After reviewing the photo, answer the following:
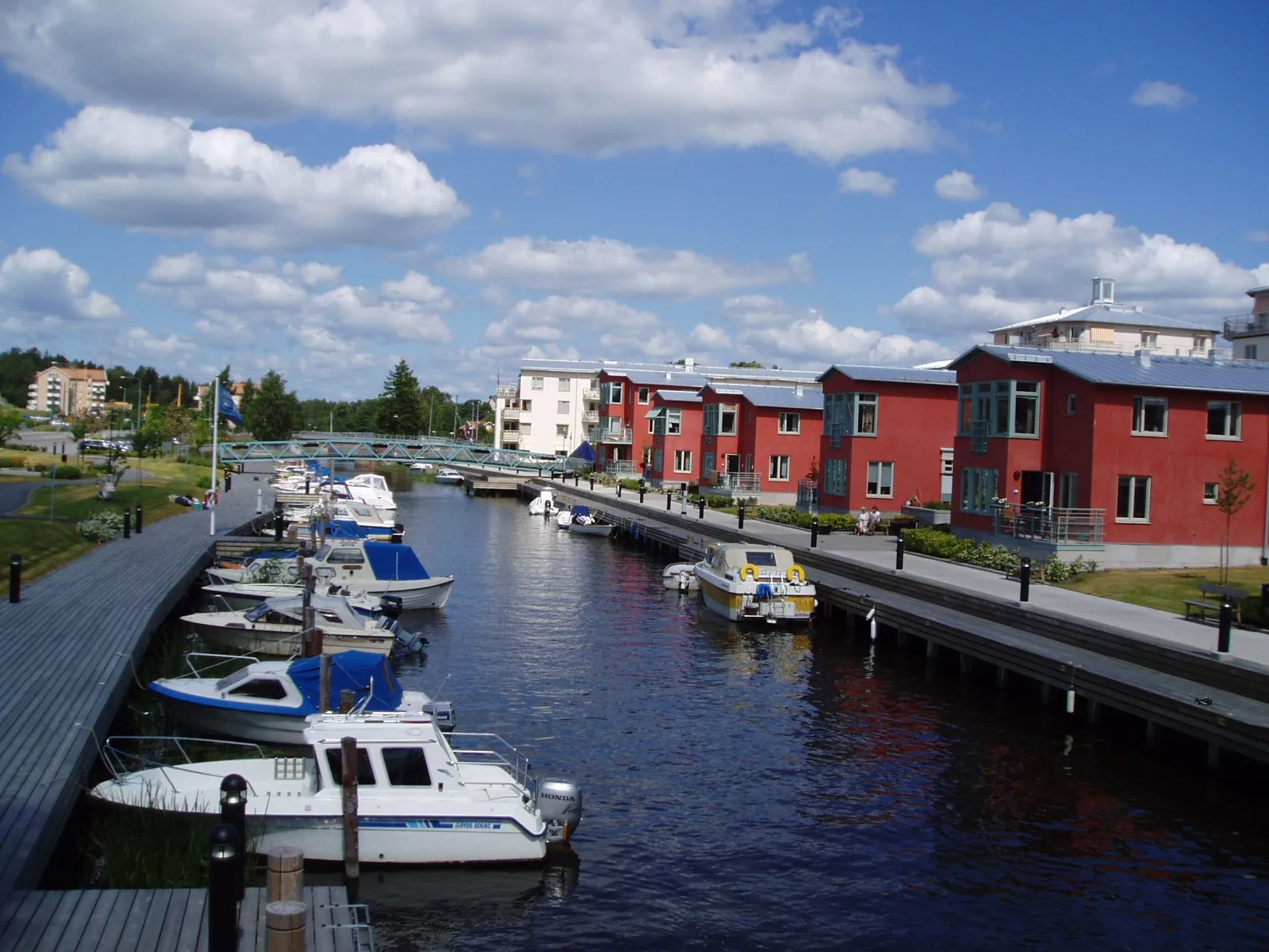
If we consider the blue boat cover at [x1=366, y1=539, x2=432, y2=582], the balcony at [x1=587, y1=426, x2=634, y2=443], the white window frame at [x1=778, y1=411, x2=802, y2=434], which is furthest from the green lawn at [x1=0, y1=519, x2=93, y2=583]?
the balcony at [x1=587, y1=426, x2=634, y2=443]

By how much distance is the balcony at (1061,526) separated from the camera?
37562 mm

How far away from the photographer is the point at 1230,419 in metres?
39.6

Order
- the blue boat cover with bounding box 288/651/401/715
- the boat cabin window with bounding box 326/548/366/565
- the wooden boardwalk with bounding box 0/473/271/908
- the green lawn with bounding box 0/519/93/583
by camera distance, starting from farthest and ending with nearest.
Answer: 1. the boat cabin window with bounding box 326/548/366/565
2. the green lawn with bounding box 0/519/93/583
3. the blue boat cover with bounding box 288/651/401/715
4. the wooden boardwalk with bounding box 0/473/271/908

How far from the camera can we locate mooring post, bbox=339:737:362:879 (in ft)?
51.3

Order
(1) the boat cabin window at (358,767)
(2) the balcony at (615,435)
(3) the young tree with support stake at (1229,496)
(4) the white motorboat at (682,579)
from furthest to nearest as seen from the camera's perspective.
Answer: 1. (2) the balcony at (615,435)
2. (4) the white motorboat at (682,579)
3. (3) the young tree with support stake at (1229,496)
4. (1) the boat cabin window at (358,767)

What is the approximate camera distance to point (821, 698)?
27234 mm

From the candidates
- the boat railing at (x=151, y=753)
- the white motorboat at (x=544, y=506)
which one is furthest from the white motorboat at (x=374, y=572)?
the white motorboat at (x=544, y=506)

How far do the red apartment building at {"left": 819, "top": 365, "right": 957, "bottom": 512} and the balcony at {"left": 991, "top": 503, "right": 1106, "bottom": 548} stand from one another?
53.7ft

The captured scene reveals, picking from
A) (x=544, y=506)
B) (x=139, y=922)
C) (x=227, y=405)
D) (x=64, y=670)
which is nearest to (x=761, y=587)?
(x=64, y=670)

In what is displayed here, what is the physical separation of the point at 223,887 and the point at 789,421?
63.2 meters

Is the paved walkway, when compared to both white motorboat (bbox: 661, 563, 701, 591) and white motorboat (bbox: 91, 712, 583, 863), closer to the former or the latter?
white motorboat (bbox: 661, 563, 701, 591)

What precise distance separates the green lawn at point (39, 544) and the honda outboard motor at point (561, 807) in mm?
20653

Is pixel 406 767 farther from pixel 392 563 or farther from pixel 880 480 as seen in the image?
pixel 880 480

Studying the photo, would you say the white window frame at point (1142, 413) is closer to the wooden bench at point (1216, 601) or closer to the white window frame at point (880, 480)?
the wooden bench at point (1216, 601)
